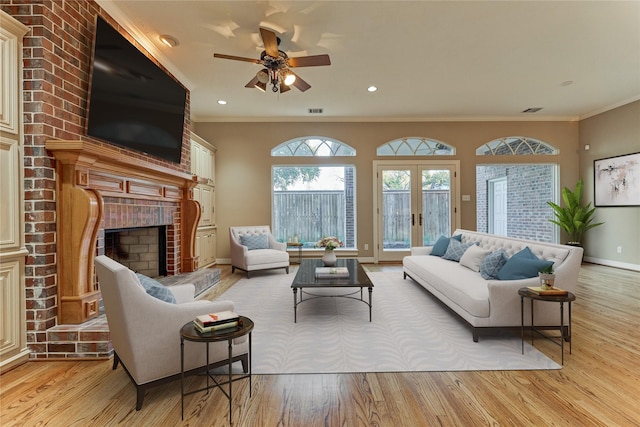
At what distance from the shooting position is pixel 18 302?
7.32 feet

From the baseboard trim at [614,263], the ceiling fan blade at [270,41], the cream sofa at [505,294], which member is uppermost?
the ceiling fan blade at [270,41]

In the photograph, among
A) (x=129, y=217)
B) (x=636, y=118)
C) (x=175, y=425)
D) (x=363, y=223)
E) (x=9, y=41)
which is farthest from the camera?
(x=363, y=223)

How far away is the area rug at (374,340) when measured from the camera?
2.22m

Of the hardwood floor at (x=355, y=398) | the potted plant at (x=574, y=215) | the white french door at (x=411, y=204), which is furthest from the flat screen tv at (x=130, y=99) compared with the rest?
the potted plant at (x=574, y=215)

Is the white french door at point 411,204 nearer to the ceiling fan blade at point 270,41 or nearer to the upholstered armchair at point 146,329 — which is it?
the ceiling fan blade at point 270,41

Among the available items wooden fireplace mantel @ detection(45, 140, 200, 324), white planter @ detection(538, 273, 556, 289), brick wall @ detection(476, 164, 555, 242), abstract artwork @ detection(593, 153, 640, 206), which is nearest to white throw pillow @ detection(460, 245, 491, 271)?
white planter @ detection(538, 273, 556, 289)

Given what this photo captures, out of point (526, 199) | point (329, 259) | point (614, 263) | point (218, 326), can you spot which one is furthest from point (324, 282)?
point (526, 199)

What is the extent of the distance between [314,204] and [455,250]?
324cm

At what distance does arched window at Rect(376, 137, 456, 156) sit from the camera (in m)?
6.50

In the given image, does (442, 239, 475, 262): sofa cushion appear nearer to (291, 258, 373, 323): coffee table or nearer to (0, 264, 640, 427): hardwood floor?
(291, 258, 373, 323): coffee table

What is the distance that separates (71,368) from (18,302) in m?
0.62

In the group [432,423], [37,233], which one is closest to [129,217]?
[37,233]

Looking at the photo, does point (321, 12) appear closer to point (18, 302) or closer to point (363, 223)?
point (18, 302)

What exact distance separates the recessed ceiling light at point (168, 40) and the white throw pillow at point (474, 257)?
13.8ft
